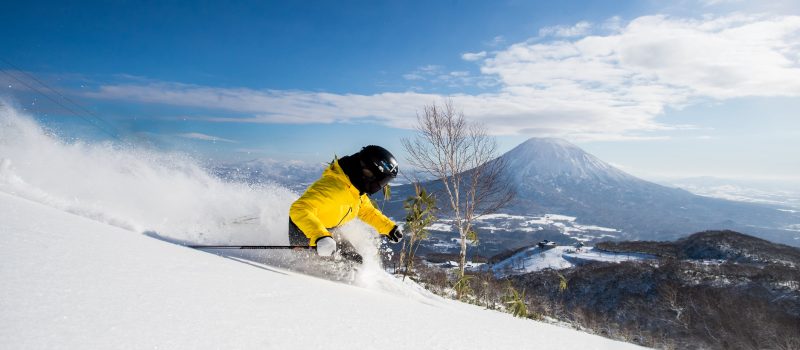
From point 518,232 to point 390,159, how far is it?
541ft

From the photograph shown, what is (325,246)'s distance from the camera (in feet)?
11.1

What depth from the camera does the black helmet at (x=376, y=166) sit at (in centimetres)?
420

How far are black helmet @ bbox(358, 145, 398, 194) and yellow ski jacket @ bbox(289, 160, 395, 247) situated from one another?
0.21 meters

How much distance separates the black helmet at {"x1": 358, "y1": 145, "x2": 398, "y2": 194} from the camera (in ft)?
13.8

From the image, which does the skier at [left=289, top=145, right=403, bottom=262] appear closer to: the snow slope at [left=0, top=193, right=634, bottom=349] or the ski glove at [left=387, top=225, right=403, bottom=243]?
the ski glove at [left=387, top=225, right=403, bottom=243]

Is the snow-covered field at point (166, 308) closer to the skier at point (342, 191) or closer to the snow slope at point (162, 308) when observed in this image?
the snow slope at point (162, 308)

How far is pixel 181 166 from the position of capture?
8891 mm

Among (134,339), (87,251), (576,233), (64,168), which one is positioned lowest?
(576,233)

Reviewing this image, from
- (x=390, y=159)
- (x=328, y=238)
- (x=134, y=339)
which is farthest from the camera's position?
(x=390, y=159)

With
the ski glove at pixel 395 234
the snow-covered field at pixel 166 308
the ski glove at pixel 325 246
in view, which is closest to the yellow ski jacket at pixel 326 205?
the ski glove at pixel 325 246

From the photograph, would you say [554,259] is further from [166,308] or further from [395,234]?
[166,308]

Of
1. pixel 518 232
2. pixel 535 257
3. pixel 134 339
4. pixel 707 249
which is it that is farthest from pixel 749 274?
pixel 518 232

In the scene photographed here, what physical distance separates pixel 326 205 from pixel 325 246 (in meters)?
0.68

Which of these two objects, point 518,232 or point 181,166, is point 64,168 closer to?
point 181,166
